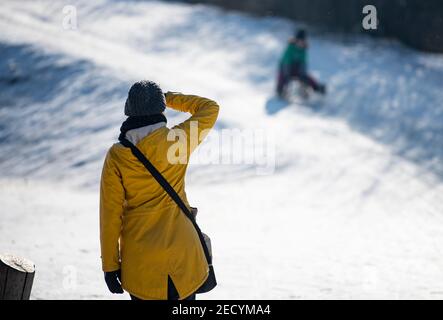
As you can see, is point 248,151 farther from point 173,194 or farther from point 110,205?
point 110,205

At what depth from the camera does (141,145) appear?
2.92 metres

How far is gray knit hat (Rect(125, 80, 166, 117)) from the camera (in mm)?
2938

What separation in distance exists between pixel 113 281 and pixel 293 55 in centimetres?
972

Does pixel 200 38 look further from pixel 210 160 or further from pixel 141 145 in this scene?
pixel 141 145

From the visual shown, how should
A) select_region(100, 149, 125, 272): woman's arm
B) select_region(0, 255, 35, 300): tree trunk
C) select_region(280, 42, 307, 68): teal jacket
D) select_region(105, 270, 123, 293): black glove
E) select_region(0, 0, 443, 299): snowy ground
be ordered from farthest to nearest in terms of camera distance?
select_region(280, 42, 307, 68): teal jacket, select_region(0, 0, 443, 299): snowy ground, select_region(0, 255, 35, 300): tree trunk, select_region(105, 270, 123, 293): black glove, select_region(100, 149, 125, 272): woman's arm

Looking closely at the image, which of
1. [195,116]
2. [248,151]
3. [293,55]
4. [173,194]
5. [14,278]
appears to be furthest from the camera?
[293,55]

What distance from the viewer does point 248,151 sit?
953 cm

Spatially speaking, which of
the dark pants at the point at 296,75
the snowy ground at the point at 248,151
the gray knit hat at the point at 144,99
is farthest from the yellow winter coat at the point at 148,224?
the dark pants at the point at 296,75

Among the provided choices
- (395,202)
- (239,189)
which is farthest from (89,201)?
(395,202)

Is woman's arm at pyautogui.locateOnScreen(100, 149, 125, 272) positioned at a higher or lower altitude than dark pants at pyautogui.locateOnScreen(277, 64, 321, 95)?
higher

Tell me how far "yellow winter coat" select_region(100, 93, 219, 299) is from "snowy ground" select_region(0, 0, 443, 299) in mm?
2043

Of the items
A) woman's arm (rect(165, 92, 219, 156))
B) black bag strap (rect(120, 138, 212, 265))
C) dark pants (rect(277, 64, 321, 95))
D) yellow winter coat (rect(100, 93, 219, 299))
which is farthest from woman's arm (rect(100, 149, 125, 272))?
dark pants (rect(277, 64, 321, 95))

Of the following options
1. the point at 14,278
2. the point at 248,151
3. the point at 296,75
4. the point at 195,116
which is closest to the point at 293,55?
the point at 296,75

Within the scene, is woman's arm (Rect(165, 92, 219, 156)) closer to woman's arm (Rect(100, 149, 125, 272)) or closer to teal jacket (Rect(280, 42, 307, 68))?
woman's arm (Rect(100, 149, 125, 272))
